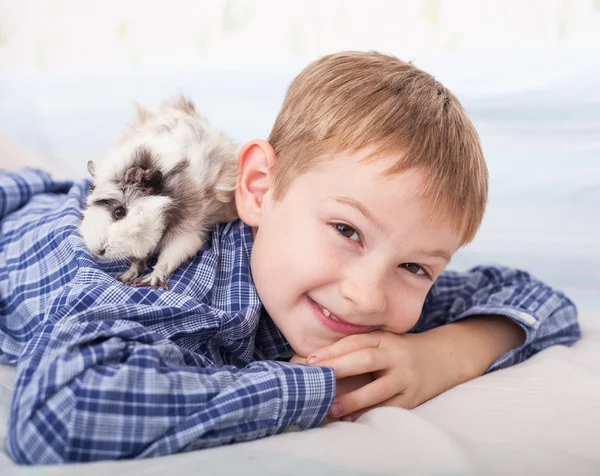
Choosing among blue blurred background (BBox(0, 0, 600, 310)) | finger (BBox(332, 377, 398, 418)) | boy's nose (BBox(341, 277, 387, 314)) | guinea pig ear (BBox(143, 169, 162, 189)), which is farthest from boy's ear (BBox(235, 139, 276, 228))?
blue blurred background (BBox(0, 0, 600, 310))

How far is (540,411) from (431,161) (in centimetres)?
47

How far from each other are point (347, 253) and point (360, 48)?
1479 millimetres

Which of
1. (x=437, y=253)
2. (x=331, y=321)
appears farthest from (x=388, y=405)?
(x=437, y=253)

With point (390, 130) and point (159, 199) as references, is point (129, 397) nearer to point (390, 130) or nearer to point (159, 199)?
point (159, 199)

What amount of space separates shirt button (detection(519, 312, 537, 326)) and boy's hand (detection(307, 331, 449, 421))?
1.09ft

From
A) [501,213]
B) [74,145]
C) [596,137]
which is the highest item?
[596,137]

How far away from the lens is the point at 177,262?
4.41 feet

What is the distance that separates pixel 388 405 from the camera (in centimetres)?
127

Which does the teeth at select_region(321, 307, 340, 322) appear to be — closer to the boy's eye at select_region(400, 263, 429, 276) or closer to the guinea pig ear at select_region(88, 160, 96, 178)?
the boy's eye at select_region(400, 263, 429, 276)

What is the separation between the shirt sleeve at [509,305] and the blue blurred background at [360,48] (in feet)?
1.34

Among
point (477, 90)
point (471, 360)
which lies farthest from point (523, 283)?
point (477, 90)

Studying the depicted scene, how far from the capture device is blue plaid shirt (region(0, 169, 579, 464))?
95 centimetres

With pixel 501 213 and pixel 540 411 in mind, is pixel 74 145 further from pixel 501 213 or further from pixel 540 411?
pixel 540 411

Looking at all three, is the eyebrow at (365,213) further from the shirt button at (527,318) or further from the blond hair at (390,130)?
the shirt button at (527,318)
